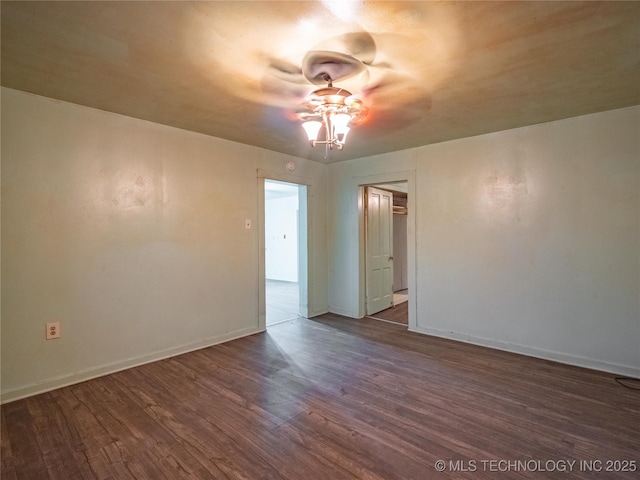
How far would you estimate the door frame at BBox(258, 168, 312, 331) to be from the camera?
409 cm

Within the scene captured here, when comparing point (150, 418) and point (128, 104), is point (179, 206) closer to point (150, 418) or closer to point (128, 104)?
point (128, 104)

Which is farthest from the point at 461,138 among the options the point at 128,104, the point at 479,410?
the point at 128,104

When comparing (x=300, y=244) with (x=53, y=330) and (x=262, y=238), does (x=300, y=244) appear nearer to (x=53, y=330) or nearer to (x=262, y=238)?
(x=262, y=238)

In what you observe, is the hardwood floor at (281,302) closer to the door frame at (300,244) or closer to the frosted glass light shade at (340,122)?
the door frame at (300,244)

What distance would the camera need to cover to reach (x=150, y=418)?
7.22 ft

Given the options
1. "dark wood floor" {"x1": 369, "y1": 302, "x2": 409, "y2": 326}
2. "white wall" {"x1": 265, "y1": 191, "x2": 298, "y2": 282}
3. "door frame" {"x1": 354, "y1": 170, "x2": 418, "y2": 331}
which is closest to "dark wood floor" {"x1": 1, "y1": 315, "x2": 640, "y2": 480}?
"door frame" {"x1": 354, "y1": 170, "x2": 418, "y2": 331}

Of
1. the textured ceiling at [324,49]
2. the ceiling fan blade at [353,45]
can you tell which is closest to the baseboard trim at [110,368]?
the textured ceiling at [324,49]

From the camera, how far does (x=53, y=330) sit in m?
2.62

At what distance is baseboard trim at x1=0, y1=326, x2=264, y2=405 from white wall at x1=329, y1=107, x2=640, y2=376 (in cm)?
253

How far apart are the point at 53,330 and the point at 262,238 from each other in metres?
2.23

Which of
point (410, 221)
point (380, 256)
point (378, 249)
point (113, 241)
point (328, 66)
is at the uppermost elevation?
point (328, 66)

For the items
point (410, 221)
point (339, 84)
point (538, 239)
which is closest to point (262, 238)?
point (410, 221)

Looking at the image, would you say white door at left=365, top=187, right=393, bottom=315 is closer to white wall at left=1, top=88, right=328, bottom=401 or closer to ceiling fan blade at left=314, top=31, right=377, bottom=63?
white wall at left=1, top=88, right=328, bottom=401

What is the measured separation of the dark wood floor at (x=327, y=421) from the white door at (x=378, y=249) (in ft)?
5.88
